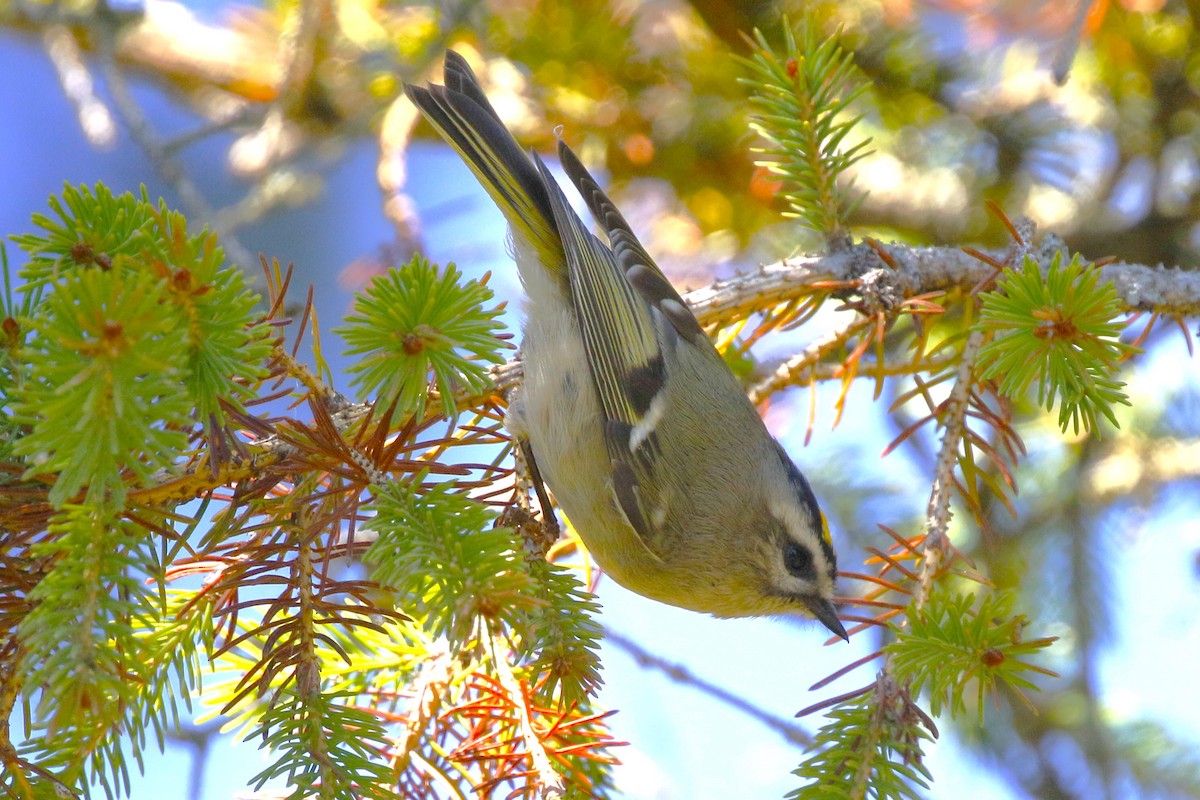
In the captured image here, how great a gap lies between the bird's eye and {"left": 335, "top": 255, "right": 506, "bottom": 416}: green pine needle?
1.02 m

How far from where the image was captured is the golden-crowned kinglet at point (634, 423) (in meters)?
1.84

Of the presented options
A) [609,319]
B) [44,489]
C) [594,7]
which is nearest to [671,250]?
[594,7]

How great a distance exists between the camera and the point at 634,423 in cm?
199

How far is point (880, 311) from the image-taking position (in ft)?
5.37

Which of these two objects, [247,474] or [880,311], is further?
[880,311]

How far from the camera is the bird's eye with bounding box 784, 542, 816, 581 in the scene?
1849 mm

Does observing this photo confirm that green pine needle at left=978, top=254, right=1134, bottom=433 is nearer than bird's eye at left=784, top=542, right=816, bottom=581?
Yes

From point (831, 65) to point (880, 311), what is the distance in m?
0.40

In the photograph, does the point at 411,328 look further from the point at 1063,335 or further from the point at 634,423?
the point at 634,423

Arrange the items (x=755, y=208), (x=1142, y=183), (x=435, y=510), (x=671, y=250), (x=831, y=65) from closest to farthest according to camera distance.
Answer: (x=435, y=510), (x=831, y=65), (x=1142, y=183), (x=755, y=208), (x=671, y=250)

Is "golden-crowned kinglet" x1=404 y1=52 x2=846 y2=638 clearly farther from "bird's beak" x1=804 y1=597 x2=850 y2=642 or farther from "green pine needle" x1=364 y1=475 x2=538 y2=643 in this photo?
"green pine needle" x1=364 y1=475 x2=538 y2=643

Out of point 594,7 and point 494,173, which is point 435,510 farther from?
point 594,7

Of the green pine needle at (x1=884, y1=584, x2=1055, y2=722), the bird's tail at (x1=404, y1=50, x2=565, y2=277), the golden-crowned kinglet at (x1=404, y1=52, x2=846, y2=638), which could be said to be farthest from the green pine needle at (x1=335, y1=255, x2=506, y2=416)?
the bird's tail at (x1=404, y1=50, x2=565, y2=277)

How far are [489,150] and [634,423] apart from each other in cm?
61
